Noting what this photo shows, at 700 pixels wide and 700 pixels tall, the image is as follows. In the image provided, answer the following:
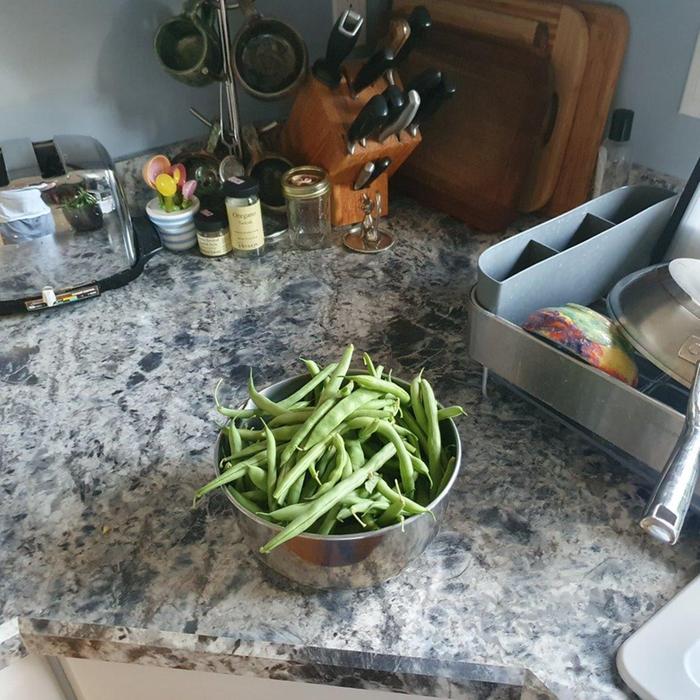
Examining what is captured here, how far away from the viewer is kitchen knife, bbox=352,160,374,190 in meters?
1.23

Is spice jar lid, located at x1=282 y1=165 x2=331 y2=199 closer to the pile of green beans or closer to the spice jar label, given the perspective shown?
the spice jar label

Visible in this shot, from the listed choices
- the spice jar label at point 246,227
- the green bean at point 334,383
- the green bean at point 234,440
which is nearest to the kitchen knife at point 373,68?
the spice jar label at point 246,227

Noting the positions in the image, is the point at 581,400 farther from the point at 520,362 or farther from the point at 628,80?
the point at 628,80

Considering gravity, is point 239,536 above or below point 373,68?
below

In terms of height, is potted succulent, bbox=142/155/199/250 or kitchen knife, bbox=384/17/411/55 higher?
kitchen knife, bbox=384/17/411/55

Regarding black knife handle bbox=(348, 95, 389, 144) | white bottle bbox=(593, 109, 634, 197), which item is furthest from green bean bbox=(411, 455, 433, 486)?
white bottle bbox=(593, 109, 634, 197)

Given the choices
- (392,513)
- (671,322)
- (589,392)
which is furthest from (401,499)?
(671,322)

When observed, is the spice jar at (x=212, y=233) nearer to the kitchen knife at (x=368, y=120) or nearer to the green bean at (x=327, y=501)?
the kitchen knife at (x=368, y=120)

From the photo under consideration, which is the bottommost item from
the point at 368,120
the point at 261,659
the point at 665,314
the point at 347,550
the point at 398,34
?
the point at 261,659

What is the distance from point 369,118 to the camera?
1096mm

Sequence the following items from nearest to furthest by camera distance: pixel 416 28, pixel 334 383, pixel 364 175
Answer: pixel 334 383
pixel 416 28
pixel 364 175

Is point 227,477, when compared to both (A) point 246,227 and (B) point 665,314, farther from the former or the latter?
(A) point 246,227

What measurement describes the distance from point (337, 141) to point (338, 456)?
0.69m

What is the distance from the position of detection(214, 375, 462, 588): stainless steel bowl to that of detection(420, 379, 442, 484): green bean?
0.02 m
